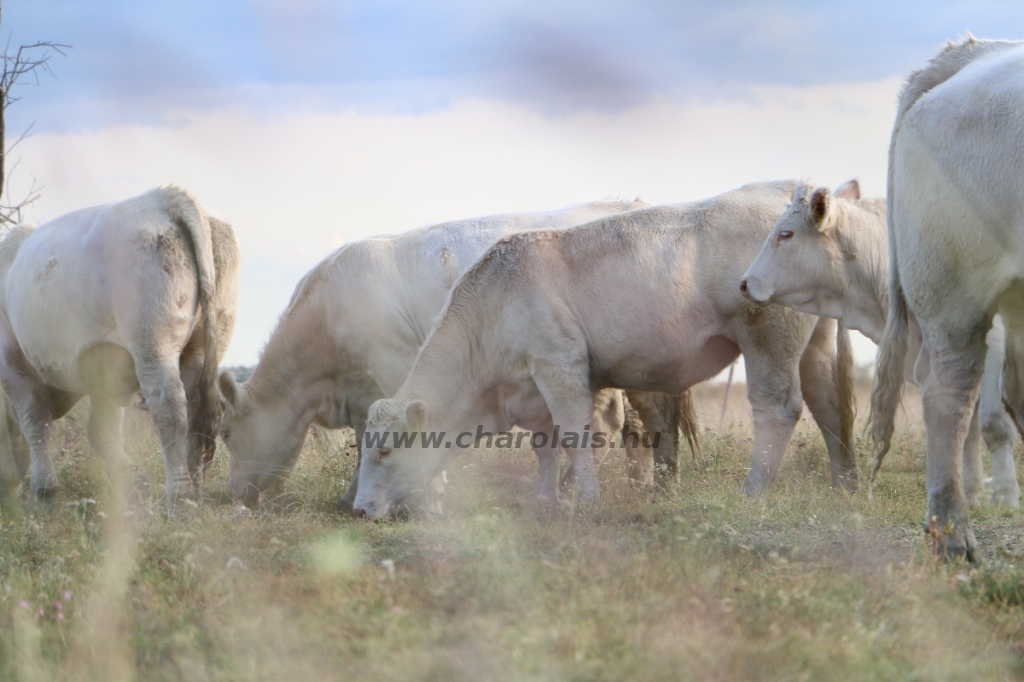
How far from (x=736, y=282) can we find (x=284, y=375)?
3779 millimetres

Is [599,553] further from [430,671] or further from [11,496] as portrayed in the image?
[11,496]

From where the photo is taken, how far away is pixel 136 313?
7809 mm

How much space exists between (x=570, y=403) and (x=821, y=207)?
2164mm

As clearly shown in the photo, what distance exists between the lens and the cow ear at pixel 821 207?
6910 millimetres

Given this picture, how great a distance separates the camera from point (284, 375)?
8.59m

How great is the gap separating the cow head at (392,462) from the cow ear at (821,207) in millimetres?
2962

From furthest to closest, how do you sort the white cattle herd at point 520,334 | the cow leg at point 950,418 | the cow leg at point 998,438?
the cow leg at point 998,438 < the white cattle herd at point 520,334 < the cow leg at point 950,418

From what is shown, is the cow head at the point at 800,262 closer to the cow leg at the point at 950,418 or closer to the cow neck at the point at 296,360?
the cow leg at the point at 950,418

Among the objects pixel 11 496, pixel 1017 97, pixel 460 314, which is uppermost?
pixel 1017 97

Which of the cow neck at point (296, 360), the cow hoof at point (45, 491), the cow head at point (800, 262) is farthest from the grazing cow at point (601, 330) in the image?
the cow hoof at point (45, 491)

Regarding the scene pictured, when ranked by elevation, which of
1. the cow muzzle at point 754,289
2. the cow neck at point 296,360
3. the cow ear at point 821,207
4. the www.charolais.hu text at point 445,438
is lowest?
the www.charolais.hu text at point 445,438

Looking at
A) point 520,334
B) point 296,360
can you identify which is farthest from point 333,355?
point 520,334

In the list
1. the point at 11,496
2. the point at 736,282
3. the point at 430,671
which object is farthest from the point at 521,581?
the point at 11,496

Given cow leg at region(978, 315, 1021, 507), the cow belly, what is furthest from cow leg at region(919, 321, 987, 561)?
cow leg at region(978, 315, 1021, 507)
